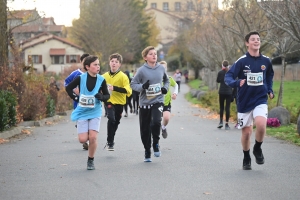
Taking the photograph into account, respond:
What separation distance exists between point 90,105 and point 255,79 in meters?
2.53

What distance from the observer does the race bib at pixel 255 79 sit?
9.70 metres

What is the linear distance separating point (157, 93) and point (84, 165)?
1.73 m

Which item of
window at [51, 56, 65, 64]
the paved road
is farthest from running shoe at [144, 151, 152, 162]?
window at [51, 56, 65, 64]

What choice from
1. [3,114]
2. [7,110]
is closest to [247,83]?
[3,114]

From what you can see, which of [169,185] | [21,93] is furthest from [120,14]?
[169,185]

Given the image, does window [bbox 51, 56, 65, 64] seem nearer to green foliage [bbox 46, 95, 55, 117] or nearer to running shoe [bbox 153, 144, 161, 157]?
green foliage [bbox 46, 95, 55, 117]

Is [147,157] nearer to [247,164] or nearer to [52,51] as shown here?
[247,164]

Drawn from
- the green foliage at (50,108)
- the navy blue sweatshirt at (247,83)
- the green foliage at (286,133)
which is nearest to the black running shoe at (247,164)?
the navy blue sweatshirt at (247,83)

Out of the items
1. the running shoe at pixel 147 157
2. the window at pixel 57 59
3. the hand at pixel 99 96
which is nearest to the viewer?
the hand at pixel 99 96

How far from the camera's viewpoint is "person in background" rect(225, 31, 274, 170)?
9.69m

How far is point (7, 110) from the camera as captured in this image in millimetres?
16797

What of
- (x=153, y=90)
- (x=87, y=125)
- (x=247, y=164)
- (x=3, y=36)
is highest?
(x=3, y=36)

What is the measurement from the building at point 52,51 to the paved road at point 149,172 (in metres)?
81.0

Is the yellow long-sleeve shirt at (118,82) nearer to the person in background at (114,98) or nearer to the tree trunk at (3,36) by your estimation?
the person in background at (114,98)
